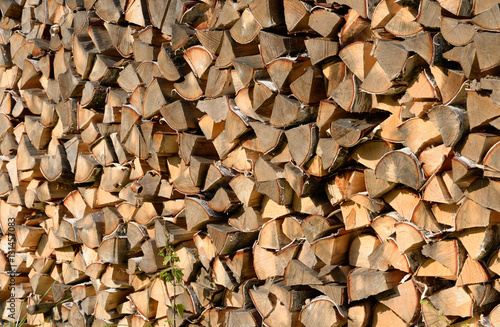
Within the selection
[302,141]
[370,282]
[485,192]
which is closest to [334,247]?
[370,282]

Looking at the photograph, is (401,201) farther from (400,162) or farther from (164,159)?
(164,159)

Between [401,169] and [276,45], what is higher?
[276,45]

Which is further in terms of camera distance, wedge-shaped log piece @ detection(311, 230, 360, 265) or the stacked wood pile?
wedge-shaped log piece @ detection(311, 230, 360, 265)

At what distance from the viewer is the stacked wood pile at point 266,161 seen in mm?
1227

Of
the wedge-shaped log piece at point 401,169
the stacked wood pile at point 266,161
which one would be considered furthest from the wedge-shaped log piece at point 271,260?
the wedge-shaped log piece at point 401,169

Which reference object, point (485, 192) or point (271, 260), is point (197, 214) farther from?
point (485, 192)

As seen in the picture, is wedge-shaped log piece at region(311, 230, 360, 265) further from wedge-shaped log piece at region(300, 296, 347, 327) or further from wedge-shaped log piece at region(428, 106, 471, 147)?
wedge-shaped log piece at region(428, 106, 471, 147)

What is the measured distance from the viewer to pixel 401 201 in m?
1.34

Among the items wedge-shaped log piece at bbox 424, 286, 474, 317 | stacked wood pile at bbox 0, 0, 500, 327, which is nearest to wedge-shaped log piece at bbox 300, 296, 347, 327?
stacked wood pile at bbox 0, 0, 500, 327

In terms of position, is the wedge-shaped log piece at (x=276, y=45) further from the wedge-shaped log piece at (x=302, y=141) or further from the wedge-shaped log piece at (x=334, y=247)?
the wedge-shaped log piece at (x=334, y=247)

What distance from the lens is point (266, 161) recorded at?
5.13 ft

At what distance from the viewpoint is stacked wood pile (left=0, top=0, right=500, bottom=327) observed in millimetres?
1227

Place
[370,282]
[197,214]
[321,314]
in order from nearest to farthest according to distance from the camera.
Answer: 1. [370,282]
2. [321,314]
3. [197,214]

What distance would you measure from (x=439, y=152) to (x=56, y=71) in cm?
161
